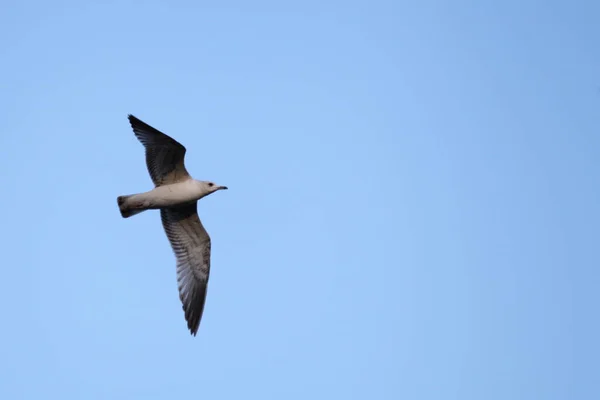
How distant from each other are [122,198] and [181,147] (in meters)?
1.33

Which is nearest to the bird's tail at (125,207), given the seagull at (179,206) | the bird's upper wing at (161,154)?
the seagull at (179,206)

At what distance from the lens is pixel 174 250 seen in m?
14.2

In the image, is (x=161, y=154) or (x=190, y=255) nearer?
(x=161, y=154)

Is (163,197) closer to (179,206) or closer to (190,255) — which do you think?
(179,206)

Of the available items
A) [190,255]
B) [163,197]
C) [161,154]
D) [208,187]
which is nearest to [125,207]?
[163,197]

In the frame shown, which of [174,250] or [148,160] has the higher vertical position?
[148,160]

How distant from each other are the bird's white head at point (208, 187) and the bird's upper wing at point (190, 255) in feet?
2.32

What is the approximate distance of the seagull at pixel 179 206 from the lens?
42.0 ft

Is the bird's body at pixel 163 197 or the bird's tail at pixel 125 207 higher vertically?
the bird's body at pixel 163 197

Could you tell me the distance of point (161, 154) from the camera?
12891 mm

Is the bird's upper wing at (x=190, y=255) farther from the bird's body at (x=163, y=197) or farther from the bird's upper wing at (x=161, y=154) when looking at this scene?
the bird's upper wing at (x=161, y=154)

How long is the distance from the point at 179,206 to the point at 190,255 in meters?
1.17

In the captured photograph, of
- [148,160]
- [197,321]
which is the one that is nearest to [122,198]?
[148,160]

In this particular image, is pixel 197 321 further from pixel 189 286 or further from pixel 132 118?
pixel 132 118
